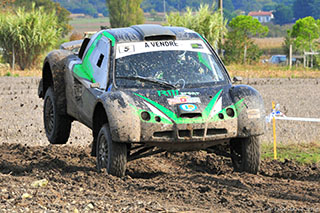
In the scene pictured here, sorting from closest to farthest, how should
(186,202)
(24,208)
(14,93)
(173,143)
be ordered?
1. (24,208)
2. (186,202)
3. (173,143)
4. (14,93)

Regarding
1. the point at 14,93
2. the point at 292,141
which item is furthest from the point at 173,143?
the point at 14,93

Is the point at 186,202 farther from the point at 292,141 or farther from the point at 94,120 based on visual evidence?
the point at 292,141

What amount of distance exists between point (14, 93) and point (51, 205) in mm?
15667

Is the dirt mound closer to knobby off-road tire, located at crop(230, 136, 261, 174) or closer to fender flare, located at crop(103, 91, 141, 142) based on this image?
knobby off-road tire, located at crop(230, 136, 261, 174)

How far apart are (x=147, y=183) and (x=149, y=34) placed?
2.38m

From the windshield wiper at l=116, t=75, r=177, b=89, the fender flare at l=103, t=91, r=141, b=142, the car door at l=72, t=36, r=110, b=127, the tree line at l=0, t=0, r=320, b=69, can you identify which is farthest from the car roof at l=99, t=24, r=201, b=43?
the tree line at l=0, t=0, r=320, b=69

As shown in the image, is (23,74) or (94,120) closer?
(94,120)

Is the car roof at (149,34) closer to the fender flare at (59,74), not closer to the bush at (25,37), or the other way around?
the fender flare at (59,74)

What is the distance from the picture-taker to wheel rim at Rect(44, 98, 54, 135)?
1127cm

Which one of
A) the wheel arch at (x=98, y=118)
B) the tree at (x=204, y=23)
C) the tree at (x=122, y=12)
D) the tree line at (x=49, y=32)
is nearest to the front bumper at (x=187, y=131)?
the wheel arch at (x=98, y=118)

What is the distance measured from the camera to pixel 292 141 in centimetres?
1273

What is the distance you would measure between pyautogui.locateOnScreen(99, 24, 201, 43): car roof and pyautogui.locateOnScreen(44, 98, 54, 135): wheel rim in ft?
7.60

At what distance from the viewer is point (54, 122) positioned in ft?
36.0

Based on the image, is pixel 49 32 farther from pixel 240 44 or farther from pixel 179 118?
pixel 179 118
